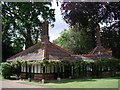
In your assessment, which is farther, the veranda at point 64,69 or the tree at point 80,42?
the tree at point 80,42

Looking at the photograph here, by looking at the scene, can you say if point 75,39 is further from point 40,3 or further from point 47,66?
point 47,66

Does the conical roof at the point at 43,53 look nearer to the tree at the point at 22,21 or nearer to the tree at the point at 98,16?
the tree at the point at 98,16

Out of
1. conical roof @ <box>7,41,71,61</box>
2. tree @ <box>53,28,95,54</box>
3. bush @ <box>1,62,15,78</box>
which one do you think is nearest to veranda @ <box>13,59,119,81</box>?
conical roof @ <box>7,41,71,61</box>

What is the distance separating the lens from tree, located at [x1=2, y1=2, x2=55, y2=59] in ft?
163

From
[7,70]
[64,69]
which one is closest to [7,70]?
[7,70]


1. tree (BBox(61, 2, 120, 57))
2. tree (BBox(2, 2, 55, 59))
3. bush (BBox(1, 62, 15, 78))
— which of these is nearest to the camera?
bush (BBox(1, 62, 15, 78))

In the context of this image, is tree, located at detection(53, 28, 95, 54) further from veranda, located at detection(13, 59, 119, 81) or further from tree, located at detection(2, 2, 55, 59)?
veranda, located at detection(13, 59, 119, 81)

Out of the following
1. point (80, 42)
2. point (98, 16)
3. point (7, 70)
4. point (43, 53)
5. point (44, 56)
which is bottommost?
point (7, 70)

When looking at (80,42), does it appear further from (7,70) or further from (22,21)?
(7,70)

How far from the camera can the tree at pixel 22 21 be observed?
163 ft

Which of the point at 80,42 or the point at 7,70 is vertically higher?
the point at 80,42

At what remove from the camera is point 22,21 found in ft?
170

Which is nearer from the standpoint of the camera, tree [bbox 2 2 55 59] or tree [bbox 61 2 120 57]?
tree [bbox 61 2 120 57]

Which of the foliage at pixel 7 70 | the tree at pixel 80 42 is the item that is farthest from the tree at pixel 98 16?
the foliage at pixel 7 70
